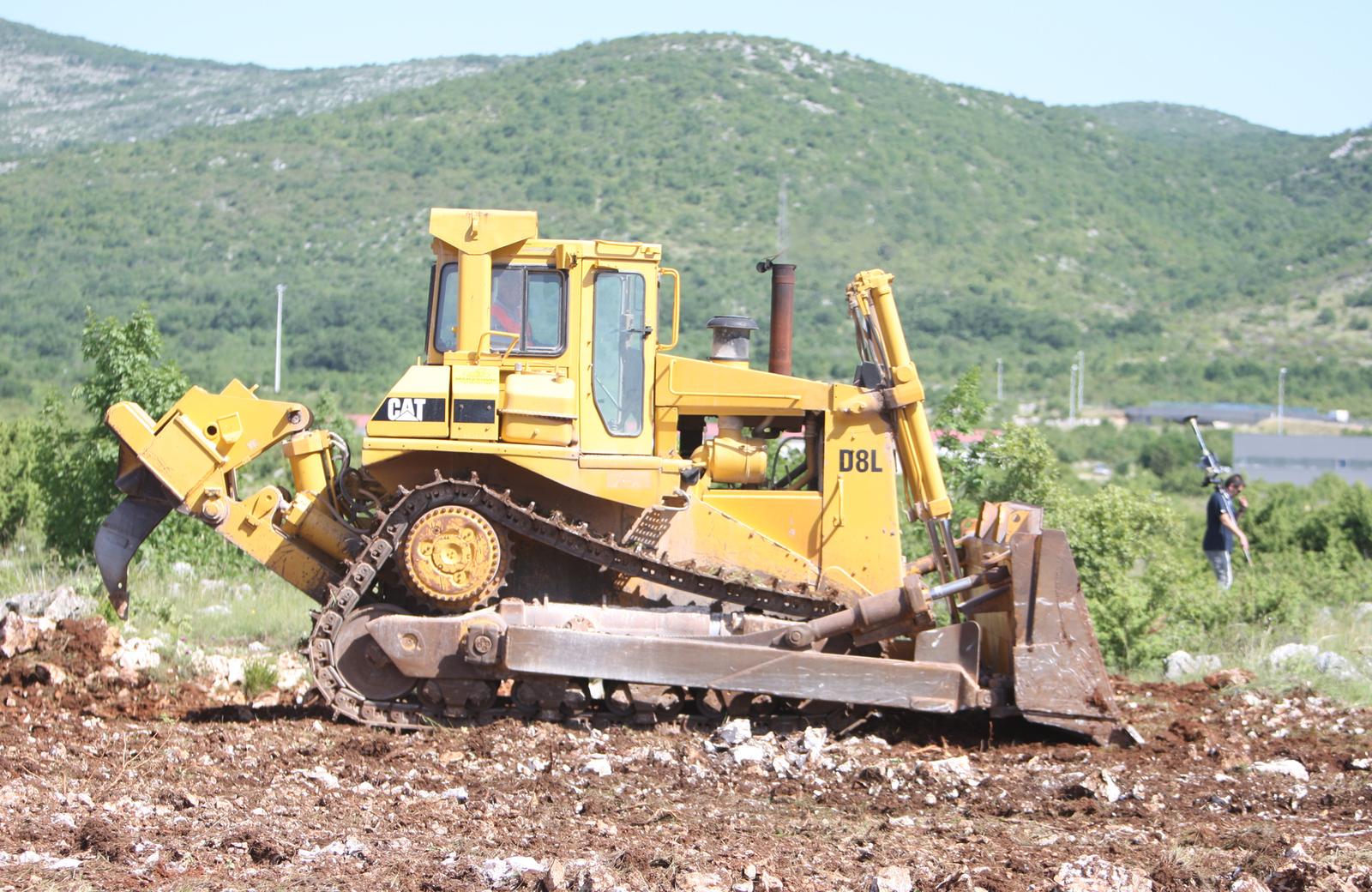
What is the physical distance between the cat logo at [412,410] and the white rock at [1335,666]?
6.81m

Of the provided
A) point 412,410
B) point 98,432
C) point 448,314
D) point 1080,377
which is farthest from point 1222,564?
point 1080,377

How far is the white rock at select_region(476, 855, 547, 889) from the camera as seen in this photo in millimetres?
6590

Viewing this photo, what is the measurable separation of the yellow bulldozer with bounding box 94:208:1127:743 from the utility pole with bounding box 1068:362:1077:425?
50.8 metres

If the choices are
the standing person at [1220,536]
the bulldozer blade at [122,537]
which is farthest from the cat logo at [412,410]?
the standing person at [1220,536]

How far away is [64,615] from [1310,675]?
9238 millimetres

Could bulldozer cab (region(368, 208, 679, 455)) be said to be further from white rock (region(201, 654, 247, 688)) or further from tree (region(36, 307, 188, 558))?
tree (region(36, 307, 188, 558))

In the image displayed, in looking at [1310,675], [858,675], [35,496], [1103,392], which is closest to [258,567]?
[35,496]

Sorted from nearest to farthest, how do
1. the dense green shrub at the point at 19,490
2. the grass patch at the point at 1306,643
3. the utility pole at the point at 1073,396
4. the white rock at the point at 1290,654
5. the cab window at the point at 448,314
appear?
1. the cab window at the point at 448,314
2. the grass patch at the point at 1306,643
3. the white rock at the point at 1290,654
4. the dense green shrub at the point at 19,490
5. the utility pole at the point at 1073,396

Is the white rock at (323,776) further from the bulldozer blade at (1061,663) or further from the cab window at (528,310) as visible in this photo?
the bulldozer blade at (1061,663)

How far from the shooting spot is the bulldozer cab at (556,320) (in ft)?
32.8

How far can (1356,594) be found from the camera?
16.8 m

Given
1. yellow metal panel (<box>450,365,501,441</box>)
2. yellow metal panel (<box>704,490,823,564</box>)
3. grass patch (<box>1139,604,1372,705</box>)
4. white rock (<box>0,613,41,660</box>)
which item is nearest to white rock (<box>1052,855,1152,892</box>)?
yellow metal panel (<box>704,490,823,564</box>)

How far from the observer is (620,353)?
10109 mm

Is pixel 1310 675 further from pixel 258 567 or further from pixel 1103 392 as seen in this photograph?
pixel 1103 392
